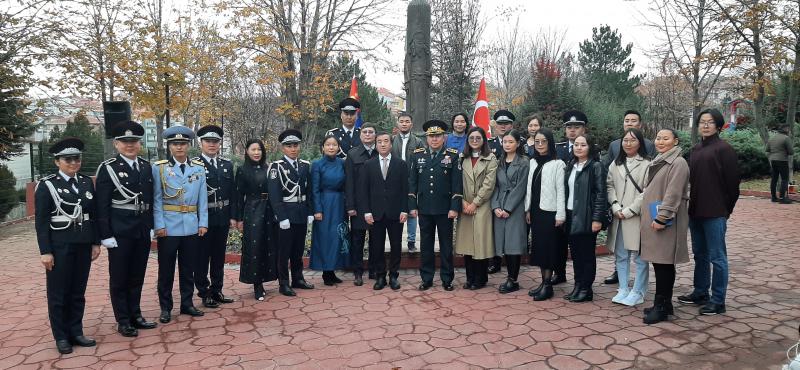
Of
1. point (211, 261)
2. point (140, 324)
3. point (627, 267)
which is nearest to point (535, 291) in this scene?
point (627, 267)

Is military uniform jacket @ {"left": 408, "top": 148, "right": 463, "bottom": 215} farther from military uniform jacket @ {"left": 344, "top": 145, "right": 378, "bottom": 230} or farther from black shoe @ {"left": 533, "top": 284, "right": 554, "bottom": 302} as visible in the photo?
black shoe @ {"left": 533, "top": 284, "right": 554, "bottom": 302}

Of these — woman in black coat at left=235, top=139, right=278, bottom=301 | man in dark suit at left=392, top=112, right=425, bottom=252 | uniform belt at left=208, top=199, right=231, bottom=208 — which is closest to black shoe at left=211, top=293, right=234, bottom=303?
woman in black coat at left=235, top=139, right=278, bottom=301

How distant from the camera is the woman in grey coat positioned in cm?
556

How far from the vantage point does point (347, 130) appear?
6668 millimetres

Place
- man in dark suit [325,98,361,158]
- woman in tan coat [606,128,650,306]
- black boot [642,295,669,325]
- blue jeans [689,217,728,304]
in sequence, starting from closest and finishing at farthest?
black boot [642,295,669,325], blue jeans [689,217,728,304], woman in tan coat [606,128,650,306], man in dark suit [325,98,361,158]

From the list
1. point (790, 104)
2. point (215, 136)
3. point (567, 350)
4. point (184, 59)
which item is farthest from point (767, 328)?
point (184, 59)

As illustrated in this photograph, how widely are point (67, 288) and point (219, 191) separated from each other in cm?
161

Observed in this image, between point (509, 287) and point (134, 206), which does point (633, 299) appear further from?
point (134, 206)

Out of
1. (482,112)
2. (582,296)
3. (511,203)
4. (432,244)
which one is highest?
(482,112)

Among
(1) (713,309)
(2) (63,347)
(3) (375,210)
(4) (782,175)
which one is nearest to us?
(2) (63,347)

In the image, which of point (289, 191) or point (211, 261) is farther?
point (289, 191)

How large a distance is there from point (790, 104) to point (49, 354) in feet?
51.7

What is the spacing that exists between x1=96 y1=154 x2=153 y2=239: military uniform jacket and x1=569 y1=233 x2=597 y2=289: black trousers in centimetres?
417

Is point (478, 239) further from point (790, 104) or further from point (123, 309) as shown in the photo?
point (790, 104)
